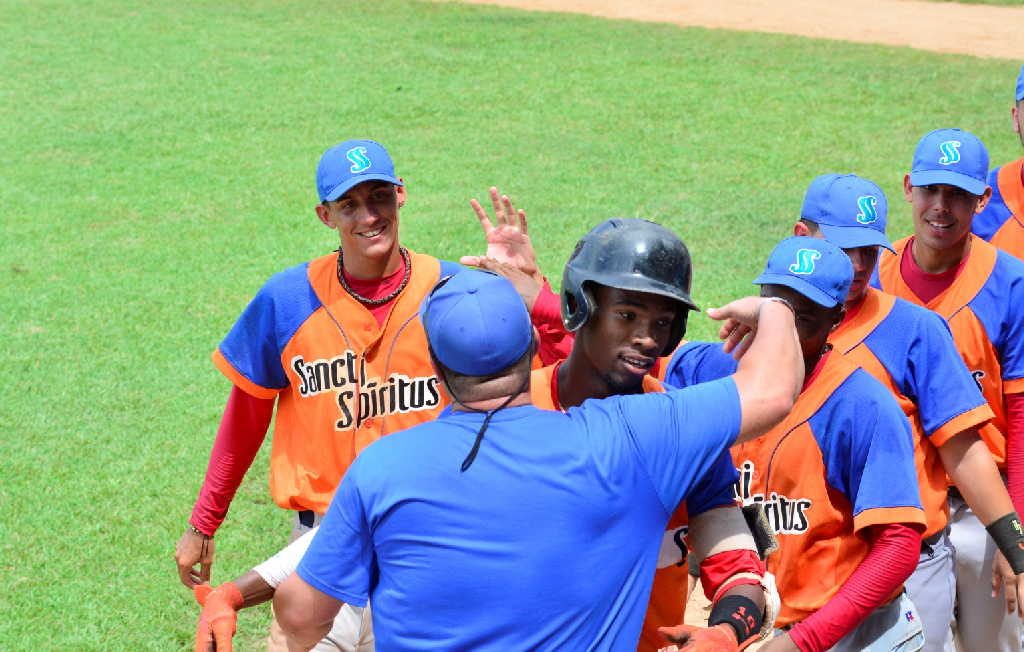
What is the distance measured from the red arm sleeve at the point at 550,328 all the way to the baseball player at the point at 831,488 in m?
0.51

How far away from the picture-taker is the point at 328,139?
1441 cm

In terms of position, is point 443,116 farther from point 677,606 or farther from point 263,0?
point 677,606

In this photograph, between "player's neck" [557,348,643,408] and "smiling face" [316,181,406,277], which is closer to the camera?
"player's neck" [557,348,643,408]

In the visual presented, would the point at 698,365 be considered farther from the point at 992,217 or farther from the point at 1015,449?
the point at 992,217

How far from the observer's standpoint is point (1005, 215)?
18.5ft

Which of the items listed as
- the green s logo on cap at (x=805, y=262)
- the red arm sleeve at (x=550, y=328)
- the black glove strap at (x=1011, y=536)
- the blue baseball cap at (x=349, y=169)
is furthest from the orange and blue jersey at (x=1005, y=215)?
the blue baseball cap at (x=349, y=169)

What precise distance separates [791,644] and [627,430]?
1.25m

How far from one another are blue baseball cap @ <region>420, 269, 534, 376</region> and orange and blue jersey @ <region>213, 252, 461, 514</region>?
1682 mm

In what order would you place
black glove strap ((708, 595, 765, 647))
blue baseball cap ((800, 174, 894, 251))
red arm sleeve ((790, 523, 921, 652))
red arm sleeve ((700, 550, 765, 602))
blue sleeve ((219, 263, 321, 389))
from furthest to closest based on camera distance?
blue sleeve ((219, 263, 321, 389)) → blue baseball cap ((800, 174, 894, 251)) → red arm sleeve ((790, 523, 921, 652)) → red arm sleeve ((700, 550, 765, 602)) → black glove strap ((708, 595, 765, 647))

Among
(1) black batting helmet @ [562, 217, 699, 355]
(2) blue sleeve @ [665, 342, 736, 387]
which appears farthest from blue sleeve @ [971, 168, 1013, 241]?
(1) black batting helmet @ [562, 217, 699, 355]

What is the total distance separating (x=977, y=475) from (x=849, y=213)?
918 millimetres

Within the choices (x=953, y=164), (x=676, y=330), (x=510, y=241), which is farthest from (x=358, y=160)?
(x=953, y=164)

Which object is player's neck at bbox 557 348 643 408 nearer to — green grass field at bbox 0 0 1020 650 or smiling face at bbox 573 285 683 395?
smiling face at bbox 573 285 683 395

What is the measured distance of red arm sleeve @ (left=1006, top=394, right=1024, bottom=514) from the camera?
4613mm
